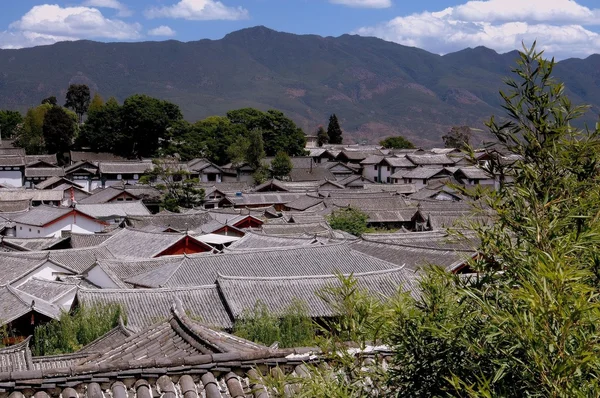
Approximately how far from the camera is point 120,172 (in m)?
52.5

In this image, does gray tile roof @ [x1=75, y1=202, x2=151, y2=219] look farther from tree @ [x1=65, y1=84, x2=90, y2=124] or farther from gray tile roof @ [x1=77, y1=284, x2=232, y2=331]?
tree @ [x1=65, y1=84, x2=90, y2=124]

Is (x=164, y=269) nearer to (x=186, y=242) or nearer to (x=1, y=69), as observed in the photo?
(x=186, y=242)

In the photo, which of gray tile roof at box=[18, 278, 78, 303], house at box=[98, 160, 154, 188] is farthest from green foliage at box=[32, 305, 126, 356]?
house at box=[98, 160, 154, 188]

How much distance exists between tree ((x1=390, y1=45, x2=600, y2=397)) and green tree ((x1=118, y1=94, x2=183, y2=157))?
58.1 m

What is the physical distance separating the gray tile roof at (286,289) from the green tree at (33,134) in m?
52.5

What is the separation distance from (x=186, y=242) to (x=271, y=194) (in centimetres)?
2062

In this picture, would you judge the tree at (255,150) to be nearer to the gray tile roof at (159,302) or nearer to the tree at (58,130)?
the tree at (58,130)

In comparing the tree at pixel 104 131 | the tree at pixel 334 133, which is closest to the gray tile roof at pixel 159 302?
the tree at pixel 104 131

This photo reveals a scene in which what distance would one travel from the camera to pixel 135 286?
1905 centimetres

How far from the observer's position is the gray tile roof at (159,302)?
15.0m

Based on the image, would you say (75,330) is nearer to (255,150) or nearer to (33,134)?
(255,150)

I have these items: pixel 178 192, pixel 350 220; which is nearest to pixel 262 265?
pixel 350 220

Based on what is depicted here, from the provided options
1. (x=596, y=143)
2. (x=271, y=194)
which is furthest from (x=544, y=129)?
(x=271, y=194)

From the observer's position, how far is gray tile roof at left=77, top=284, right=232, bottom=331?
15.0 metres
